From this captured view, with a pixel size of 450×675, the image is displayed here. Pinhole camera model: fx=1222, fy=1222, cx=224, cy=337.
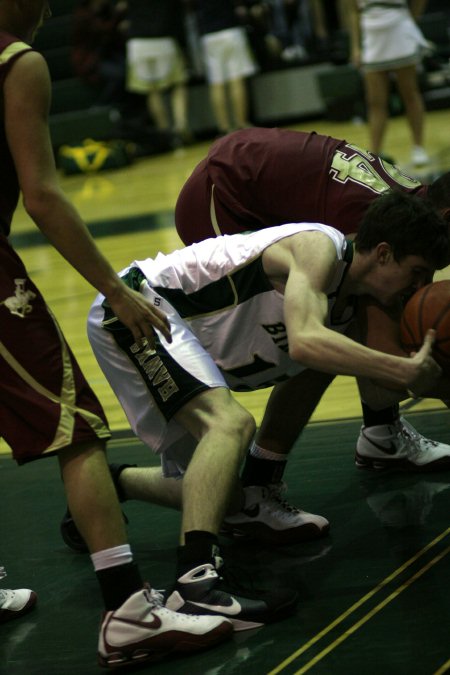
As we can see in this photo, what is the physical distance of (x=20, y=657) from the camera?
2951mm

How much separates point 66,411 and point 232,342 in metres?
0.73

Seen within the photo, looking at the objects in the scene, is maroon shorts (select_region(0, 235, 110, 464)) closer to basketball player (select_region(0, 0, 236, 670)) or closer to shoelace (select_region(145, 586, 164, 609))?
basketball player (select_region(0, 0, 236, 670))

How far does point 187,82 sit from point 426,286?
36.1 ft

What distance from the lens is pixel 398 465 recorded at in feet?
12.9

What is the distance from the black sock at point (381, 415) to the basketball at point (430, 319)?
70 cm

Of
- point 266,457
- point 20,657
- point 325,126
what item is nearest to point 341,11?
point 325,126

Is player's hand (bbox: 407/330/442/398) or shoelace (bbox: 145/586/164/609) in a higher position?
player's hand (bbox: 407/330/442/398)

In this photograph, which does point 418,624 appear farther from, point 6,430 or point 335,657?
point 6,430

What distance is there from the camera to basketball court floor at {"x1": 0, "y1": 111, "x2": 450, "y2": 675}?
2748 mm

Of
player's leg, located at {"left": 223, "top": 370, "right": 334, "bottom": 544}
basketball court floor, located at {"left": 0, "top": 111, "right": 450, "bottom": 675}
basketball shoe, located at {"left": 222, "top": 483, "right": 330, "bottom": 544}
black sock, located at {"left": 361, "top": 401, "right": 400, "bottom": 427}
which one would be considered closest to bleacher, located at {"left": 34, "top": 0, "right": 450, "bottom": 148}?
basketball court floor, located at {"left": 0, "top": 111, "right": 450, "bottom": 675}

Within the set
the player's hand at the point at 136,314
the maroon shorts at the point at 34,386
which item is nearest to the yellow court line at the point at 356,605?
the maroon shorts at the point at 34,386

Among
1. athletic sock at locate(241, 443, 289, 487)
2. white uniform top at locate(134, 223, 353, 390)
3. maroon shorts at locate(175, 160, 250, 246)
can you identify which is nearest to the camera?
white uniform top at locate(134, 223, 353, 390)

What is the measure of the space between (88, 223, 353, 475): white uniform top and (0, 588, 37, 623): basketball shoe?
513mm

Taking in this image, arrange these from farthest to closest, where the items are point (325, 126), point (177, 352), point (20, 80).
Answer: point (325, 126) → point (177, 352) → point (20, 80)
